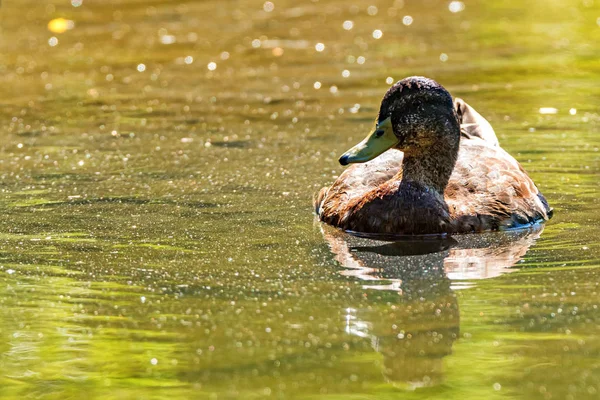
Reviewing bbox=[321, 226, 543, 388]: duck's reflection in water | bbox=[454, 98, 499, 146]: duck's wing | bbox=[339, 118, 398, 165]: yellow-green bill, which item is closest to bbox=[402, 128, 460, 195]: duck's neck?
bbox=[339, 118, 398, 165]: yellow-green bill

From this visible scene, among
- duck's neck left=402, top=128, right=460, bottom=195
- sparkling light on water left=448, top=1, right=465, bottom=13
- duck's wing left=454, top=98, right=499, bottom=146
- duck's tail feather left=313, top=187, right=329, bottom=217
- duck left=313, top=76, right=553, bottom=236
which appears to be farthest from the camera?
sparkling light on water left=448, top=1, right=465, bottom=13

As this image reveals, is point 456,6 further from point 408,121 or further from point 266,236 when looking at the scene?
point 266,236

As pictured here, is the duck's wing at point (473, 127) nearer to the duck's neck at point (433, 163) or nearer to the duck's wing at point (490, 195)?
the duck's wing at point (490, 195)

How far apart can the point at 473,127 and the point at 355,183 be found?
1.35 m

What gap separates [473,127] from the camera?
9.10 meters

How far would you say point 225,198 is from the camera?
28.3ft

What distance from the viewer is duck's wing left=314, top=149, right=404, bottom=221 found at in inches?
319

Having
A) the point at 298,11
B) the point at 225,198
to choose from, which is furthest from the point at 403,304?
the point at 298,11

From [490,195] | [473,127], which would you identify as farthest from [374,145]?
[473,127]

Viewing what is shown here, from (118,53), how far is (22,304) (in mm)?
9679

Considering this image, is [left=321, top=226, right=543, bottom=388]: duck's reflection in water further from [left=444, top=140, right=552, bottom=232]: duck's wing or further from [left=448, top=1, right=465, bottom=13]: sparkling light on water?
[left=448, top=1, right=465, bottom=13]: sparkling light on water

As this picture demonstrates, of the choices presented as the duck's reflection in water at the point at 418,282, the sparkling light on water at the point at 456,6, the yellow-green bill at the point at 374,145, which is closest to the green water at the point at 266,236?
the duck's reflection in water at the point at 418,282

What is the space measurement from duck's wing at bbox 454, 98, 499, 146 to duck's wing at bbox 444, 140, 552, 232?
1.77 feet

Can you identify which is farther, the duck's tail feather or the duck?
the duck's tail feather
